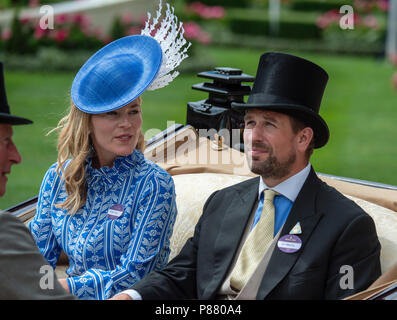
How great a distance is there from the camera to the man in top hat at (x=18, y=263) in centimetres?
249

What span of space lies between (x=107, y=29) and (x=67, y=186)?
437 inches

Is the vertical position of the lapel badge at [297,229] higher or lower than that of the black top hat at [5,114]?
lower

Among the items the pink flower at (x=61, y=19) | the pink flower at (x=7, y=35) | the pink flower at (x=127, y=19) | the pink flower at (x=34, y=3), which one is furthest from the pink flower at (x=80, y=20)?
the pink flower at (x=34, y=3)

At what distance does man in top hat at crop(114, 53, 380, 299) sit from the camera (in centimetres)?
291

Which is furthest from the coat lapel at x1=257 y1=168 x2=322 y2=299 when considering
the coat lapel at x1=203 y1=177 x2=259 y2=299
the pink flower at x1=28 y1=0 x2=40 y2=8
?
the pink flower at x1=28 y1=0 x2=40 y2=8

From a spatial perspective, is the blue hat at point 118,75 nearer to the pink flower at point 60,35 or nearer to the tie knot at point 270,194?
the tie knot at point 270,194

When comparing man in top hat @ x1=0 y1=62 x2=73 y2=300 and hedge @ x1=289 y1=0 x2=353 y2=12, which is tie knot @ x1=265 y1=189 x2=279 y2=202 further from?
hedge @ x1=289 y1=0 x2=353 y2=12

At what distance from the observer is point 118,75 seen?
11.1ft

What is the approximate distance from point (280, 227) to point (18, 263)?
1169mm

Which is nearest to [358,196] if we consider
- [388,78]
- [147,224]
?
[147,224]

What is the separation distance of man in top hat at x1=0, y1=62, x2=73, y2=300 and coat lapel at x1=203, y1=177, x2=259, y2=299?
2.53ft

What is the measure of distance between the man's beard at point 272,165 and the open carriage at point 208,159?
73 centimetres

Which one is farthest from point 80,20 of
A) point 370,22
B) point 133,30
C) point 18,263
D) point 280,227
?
point 18,263

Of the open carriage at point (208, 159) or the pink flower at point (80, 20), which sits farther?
the pink flower at point (80, 20)
